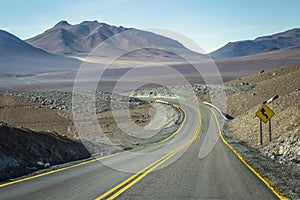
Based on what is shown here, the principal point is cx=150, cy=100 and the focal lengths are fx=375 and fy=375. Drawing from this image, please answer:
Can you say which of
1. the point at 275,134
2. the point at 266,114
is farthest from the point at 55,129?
the point at 275,134

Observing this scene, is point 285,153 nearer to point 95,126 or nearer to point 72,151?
point 72,151

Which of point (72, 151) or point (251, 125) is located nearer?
point (72, 151)

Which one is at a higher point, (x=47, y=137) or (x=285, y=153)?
(x=47, y=137)

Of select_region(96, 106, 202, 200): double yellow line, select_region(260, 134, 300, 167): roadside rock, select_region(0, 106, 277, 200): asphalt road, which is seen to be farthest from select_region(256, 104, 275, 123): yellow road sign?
select_region(96, 106, 202, 200): double yellow line

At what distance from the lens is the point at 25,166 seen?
578 inches

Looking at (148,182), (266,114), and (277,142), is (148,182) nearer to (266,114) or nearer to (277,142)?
(277,142)

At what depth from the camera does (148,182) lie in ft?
36.4

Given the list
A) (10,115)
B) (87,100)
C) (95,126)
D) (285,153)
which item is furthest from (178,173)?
(87,100)

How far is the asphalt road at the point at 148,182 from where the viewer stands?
9.49m

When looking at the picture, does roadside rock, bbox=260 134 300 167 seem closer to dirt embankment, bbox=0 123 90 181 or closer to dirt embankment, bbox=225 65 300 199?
dirt embankment, bbox=225 65 300 199

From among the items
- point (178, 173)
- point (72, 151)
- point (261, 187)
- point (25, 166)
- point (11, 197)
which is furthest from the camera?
point (72, 151)

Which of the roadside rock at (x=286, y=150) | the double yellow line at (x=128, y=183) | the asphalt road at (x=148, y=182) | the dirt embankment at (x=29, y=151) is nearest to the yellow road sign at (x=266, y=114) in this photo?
the roadside rock at (x=286, y=150)

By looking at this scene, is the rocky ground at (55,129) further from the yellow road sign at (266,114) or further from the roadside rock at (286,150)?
the roadside rock at (286,150)

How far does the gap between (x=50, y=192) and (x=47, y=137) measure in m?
9.36
